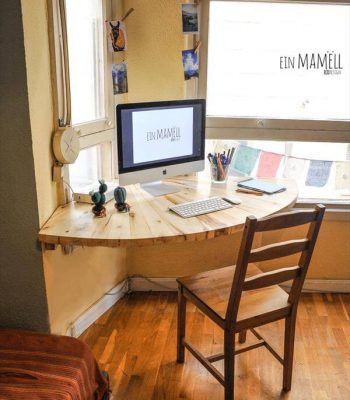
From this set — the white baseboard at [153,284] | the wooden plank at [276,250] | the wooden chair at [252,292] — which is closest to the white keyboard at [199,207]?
the wooden chair at [252,292]

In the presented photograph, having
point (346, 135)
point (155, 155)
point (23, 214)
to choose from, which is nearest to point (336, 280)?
point (346, 135)

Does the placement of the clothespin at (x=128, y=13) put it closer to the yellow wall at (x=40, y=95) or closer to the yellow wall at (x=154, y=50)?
the yellow wall at (x=154, y=50)

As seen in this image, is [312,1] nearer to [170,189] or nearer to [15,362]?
[170,189]

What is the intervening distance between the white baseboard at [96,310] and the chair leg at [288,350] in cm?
107

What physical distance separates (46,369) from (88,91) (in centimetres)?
141

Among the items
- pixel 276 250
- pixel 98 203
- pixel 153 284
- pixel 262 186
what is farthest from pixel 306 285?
pixel 98 203

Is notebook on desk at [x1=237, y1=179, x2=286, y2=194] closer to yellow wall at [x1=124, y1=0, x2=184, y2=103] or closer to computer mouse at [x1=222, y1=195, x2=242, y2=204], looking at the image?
computer mouse at [x1=222, y1=195, x2=242, y2=204]

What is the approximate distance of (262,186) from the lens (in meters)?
2.43

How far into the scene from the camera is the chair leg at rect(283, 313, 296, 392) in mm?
1982

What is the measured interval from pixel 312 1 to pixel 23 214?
6.22ft

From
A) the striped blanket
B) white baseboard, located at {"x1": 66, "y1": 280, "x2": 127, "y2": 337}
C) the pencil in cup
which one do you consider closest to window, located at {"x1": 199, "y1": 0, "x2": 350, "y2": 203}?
the pencil in cup

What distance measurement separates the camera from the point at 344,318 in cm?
266

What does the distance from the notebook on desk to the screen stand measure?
357mm

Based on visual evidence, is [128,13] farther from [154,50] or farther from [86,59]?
[86,59]
